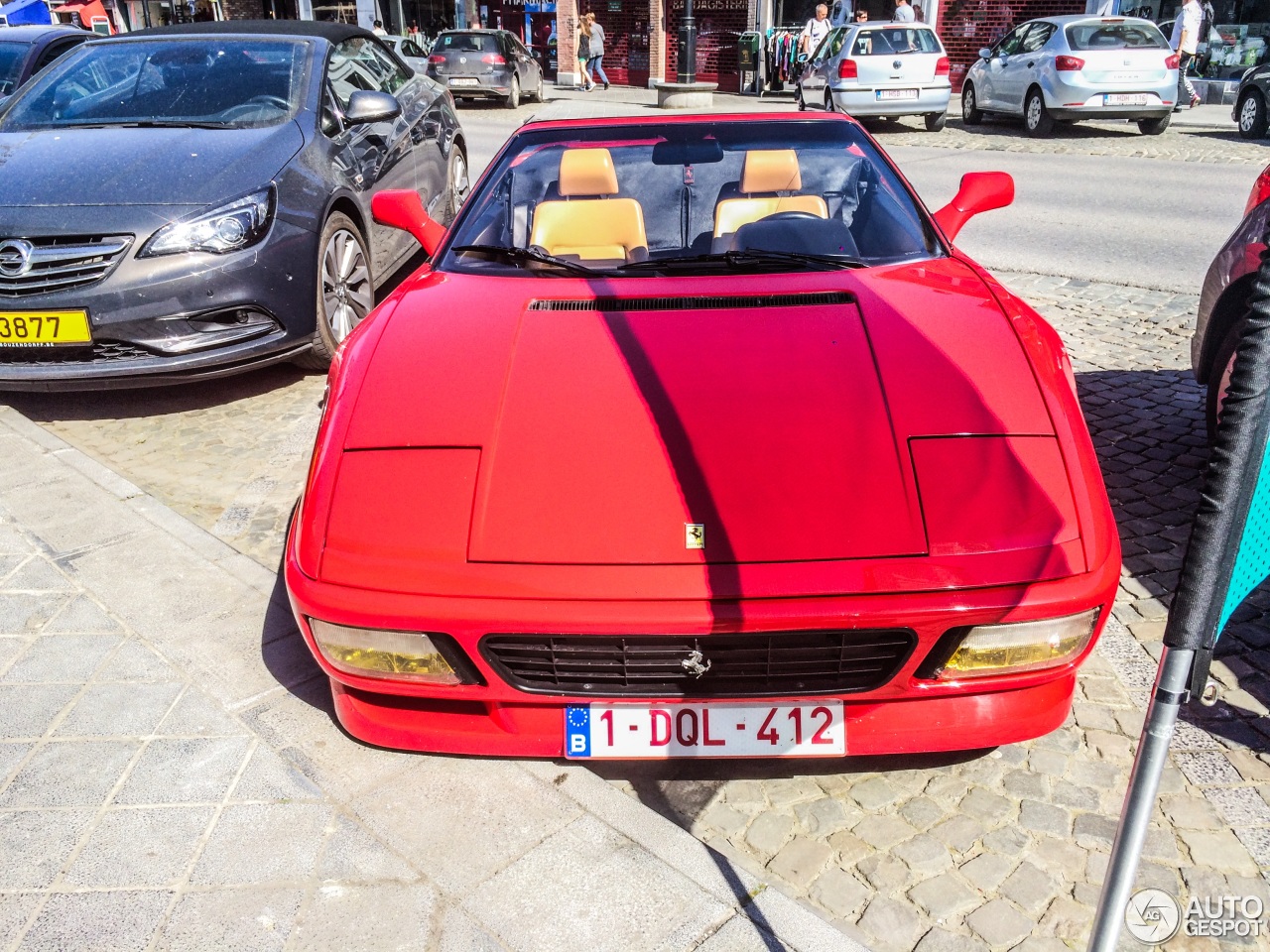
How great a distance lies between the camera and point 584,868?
216 cm

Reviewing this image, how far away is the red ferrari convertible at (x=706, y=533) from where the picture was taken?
2045 millimetres

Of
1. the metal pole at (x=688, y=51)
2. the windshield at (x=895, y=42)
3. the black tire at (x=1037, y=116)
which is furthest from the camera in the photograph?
the metal pole at (x=688, y=51)

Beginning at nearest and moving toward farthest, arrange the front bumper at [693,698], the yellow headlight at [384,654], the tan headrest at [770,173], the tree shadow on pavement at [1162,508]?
1. the front bumper at [693,698]
2. the yellow headlight at [384,654]
3. the tree shadow on pavement at [1162,508]
4. the tan headrest at [770,173]

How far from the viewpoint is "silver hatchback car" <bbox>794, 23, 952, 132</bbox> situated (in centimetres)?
1468

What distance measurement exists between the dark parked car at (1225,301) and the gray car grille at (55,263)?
4348mm

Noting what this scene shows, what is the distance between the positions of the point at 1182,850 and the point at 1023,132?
1452 centimetres

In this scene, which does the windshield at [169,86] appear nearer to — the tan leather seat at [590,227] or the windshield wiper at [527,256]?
the tan leather seat at [590,227]

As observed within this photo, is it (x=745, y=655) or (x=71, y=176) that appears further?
(x=71, y=176)

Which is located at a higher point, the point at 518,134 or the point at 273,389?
the point at 518,134

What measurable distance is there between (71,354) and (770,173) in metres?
3.06

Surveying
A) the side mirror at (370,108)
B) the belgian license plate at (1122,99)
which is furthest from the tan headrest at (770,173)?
the belgian license plate at (1122,99)

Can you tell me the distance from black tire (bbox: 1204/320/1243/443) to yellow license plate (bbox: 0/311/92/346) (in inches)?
175

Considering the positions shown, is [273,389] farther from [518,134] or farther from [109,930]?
[109,930]

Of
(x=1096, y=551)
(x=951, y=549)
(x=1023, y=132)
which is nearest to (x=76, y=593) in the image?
(x=951, y=549)
